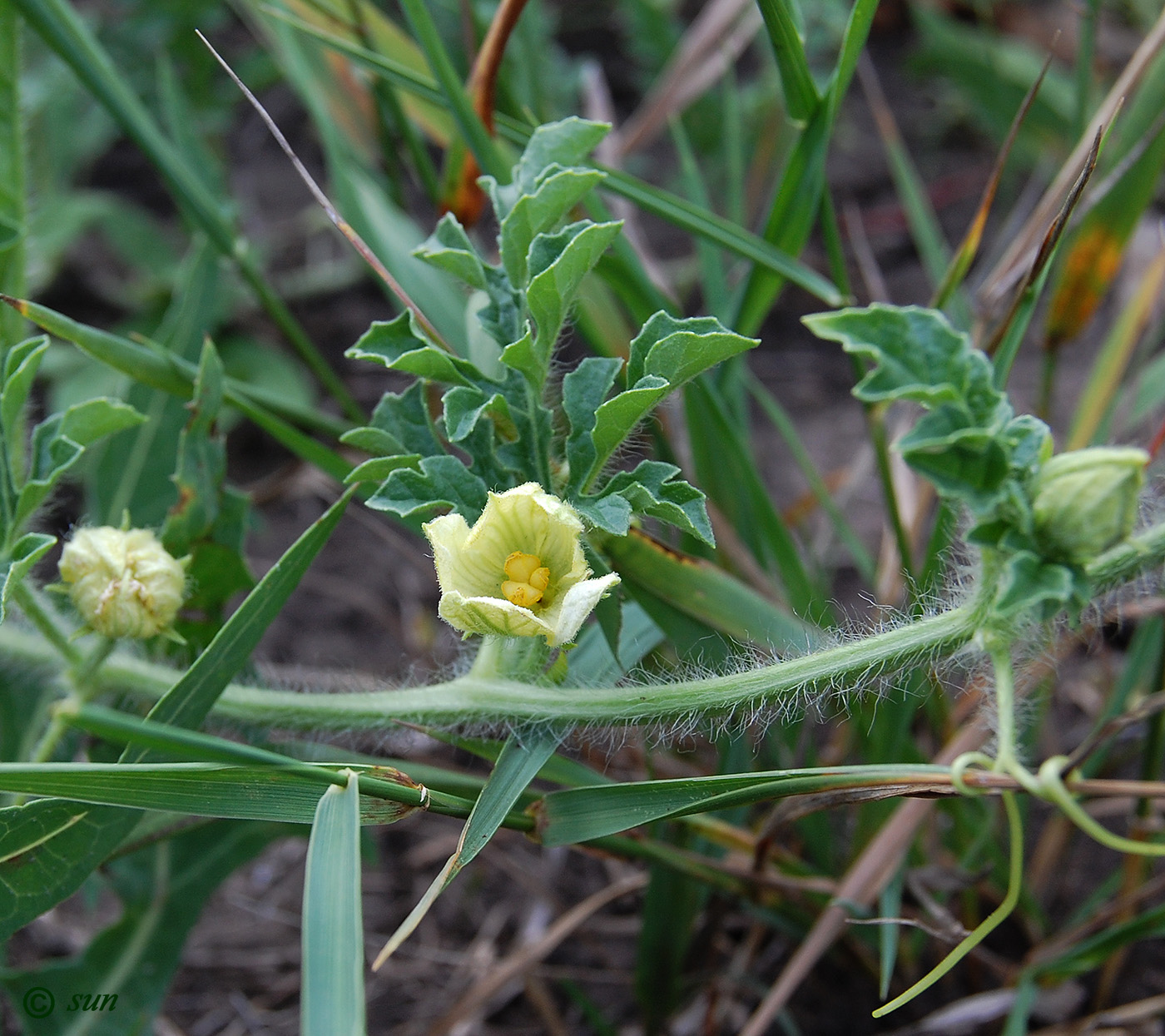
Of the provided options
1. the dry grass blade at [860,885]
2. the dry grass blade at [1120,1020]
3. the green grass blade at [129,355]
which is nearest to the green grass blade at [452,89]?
the green grass blade at [129,355]

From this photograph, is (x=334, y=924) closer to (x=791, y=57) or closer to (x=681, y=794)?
(x=681, y=794)

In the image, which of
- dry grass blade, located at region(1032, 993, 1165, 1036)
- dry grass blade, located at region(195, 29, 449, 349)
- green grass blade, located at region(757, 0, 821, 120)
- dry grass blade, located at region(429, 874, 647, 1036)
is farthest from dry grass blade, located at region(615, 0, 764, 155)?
dry grass blade, located at region(1032, 993, 1165, 1036)

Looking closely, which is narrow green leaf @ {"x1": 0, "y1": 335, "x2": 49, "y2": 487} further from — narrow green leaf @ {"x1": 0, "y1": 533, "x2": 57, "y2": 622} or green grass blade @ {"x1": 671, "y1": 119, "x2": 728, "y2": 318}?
green grass blade @ {"x1": 671, "y1": 119, "x2": 728, "y2": 318}

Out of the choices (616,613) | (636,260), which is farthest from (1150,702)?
(636,260)

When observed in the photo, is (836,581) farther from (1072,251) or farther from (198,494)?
(198,494)

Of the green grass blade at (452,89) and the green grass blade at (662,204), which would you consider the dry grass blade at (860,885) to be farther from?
the green grass blade at (452,89)

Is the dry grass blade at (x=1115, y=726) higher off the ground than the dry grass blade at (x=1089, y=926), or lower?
higher
